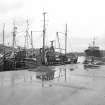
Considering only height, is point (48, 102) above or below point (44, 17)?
below

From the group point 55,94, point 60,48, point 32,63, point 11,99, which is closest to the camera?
point 11,99

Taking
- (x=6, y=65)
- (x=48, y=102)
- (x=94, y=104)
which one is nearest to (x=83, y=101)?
(x=94, y=104)

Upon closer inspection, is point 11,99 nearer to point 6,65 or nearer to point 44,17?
point 6,65

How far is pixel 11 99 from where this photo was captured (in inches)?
227

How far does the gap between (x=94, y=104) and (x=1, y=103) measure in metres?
3.12

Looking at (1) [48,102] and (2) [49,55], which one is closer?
(1) [48,102]

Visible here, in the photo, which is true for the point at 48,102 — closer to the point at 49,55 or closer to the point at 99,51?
the point at 49,55

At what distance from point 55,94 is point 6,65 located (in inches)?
484

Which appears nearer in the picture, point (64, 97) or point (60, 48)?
point (64, 97)

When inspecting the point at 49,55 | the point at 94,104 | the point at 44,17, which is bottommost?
the point at 94,104

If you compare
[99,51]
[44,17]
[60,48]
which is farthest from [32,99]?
[99,51]

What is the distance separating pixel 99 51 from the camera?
5547cm

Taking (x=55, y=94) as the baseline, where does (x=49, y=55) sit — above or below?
above

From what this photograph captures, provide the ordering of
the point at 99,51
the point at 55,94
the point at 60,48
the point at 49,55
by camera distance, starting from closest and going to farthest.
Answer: the point at 55,94
the point at 49,55
the point at 60,48
the point at 99,51
